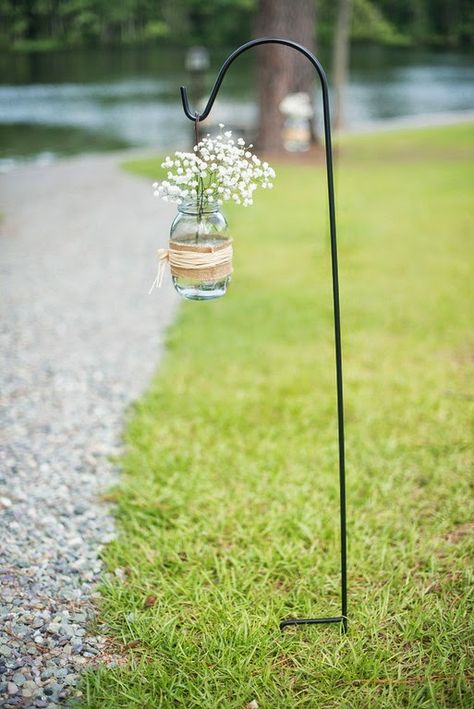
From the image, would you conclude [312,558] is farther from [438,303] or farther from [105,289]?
[105,289]

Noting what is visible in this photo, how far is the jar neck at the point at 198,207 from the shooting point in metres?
2.18

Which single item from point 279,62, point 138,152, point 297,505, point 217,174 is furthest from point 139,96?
point 217,174

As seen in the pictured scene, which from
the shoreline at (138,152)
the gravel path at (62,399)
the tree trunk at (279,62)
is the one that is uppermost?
the tree trunk at (279,62)

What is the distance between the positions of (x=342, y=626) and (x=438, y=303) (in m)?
3.81

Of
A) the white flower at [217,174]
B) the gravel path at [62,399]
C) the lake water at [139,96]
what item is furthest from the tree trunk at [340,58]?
the white flower at [217,174]

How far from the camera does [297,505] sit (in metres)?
3.19

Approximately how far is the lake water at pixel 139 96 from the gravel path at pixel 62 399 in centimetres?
597

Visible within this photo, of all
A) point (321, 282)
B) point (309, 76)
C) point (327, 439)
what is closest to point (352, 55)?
point (309, 76)

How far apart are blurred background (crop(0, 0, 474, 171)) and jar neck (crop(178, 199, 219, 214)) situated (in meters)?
8.05

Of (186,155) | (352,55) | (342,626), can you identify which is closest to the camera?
(186,155)

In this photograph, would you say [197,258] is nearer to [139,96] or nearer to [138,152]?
[138,152]

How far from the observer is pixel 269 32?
36.9 ft

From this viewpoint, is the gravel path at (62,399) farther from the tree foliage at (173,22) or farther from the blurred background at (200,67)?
the tree foliage at (173,22)

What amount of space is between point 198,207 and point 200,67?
10740 millimetres
